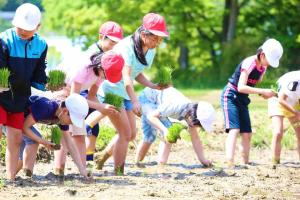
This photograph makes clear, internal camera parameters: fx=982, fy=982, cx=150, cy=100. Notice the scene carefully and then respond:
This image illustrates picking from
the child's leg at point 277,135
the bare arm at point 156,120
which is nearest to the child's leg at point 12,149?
the bare arm at point 156,120

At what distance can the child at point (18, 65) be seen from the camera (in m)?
9.16

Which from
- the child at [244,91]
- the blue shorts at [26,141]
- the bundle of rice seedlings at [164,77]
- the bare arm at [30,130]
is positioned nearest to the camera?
the bare arm at [30,130]

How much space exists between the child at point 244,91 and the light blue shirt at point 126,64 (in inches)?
55.4

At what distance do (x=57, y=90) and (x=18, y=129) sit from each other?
0.66 meters

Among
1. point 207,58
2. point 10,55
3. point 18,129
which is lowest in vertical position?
point 18,129

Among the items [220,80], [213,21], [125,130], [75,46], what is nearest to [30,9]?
[125,130]

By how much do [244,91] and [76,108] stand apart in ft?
9.92

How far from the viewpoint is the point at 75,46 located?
3856 centimetres

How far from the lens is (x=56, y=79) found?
381 inches

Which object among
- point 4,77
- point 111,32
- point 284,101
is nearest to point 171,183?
point 111,32

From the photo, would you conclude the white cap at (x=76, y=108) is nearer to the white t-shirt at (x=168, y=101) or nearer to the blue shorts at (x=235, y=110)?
the white t-shirt at (x=168, y=101)

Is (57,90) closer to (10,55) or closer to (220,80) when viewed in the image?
(10,55)

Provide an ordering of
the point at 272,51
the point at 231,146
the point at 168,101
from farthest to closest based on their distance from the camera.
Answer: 1. the point at 231,146
2. the point at 272,51
3. the point at 168,101

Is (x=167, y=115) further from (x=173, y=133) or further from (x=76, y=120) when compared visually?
(x=76, y=120)
